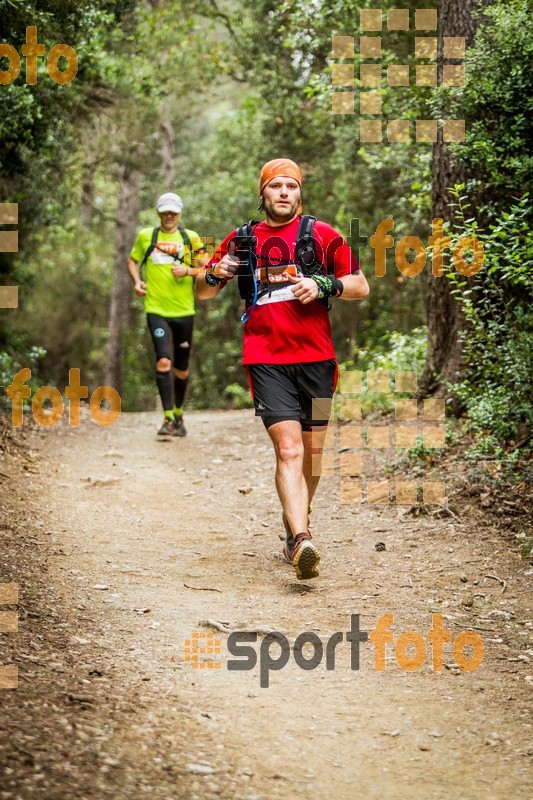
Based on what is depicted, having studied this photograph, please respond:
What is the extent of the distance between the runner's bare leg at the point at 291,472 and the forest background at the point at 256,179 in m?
1.91

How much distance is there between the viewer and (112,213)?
91.8 ft

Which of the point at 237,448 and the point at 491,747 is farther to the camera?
the point at 237,448

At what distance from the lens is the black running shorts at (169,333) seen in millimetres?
9711

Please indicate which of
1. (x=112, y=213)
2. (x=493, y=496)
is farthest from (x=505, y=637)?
(x=112, y=213)

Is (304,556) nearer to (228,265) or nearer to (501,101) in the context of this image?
(228,265)

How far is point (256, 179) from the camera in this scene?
71.7 ft

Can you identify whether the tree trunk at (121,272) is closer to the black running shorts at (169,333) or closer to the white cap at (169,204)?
the black running shorts at (169,333)

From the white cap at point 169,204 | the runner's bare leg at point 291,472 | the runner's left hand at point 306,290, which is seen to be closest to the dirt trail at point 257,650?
the runner's bare leg at point 291,472

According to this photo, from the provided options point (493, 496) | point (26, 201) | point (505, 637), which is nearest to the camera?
point (505, 637)

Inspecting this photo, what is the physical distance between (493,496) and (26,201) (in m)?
8.36

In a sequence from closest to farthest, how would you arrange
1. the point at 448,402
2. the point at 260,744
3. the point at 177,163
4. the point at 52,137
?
the point at 260,744 → the point at 448,402 → the point at 52,137 → the point at 177,163

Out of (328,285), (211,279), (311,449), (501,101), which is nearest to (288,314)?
(328,285)

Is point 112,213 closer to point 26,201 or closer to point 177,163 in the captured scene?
point 177,163

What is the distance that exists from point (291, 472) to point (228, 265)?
1280 millimetres
